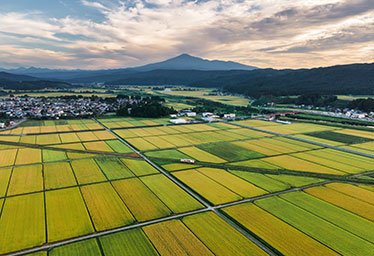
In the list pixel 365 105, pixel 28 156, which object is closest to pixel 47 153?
pixel 28 156

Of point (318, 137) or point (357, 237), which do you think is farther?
point (318, 137)

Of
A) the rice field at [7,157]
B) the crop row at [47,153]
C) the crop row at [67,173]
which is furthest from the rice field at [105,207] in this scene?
the rice field at [7,157]

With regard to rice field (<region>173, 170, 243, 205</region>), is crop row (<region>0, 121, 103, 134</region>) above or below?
above

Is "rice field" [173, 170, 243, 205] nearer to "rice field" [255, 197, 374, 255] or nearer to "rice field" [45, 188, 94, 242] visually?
"rice field" [255, 197, 374, 255]

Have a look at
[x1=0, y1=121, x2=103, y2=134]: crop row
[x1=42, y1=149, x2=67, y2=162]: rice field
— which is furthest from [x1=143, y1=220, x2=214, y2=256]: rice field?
[x1=0, y1=121, x2=103, y2=134]: crop row

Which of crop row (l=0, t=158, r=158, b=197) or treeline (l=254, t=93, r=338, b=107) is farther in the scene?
treeline (l=254, t=93, r=338, b=107)

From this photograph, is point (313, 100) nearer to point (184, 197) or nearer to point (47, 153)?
point (184, 197)

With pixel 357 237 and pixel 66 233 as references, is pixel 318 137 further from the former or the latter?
pixel 66 233

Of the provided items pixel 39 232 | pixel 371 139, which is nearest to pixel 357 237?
pixel 39 232
